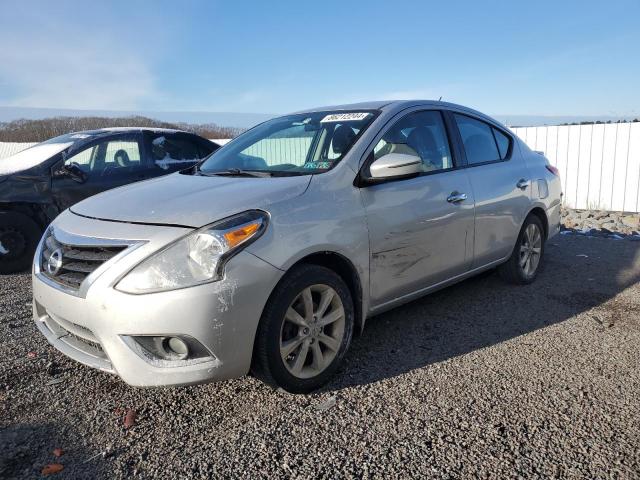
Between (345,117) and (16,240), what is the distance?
426 centimetres

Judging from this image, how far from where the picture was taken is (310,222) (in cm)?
282

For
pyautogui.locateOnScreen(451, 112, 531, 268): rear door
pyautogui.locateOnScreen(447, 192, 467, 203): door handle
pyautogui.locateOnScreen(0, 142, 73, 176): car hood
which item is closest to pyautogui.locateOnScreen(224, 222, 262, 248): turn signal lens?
pyautogui.locateOnScreen(447, 192, 467, 203): door handle

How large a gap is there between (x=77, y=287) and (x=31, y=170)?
156 inches

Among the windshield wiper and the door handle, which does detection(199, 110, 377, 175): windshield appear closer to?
the windshield wiper

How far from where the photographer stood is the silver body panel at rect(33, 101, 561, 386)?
8.07ft

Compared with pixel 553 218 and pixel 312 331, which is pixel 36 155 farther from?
pixel 553 218

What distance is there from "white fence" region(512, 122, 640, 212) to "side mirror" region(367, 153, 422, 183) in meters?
8.86

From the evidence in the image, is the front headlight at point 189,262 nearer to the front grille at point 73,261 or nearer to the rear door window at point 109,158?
the front grille at point 73,261

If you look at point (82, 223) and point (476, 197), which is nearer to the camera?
point (82, 223)

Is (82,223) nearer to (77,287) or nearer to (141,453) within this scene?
(77,287)

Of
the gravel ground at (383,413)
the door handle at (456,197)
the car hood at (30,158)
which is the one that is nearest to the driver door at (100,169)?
the car hood at (30,158)

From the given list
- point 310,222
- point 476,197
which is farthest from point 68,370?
point 476,197

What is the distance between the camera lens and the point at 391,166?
A: 318 centimetres

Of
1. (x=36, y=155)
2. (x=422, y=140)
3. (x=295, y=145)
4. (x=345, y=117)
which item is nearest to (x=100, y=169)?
(x=36, y=155)
